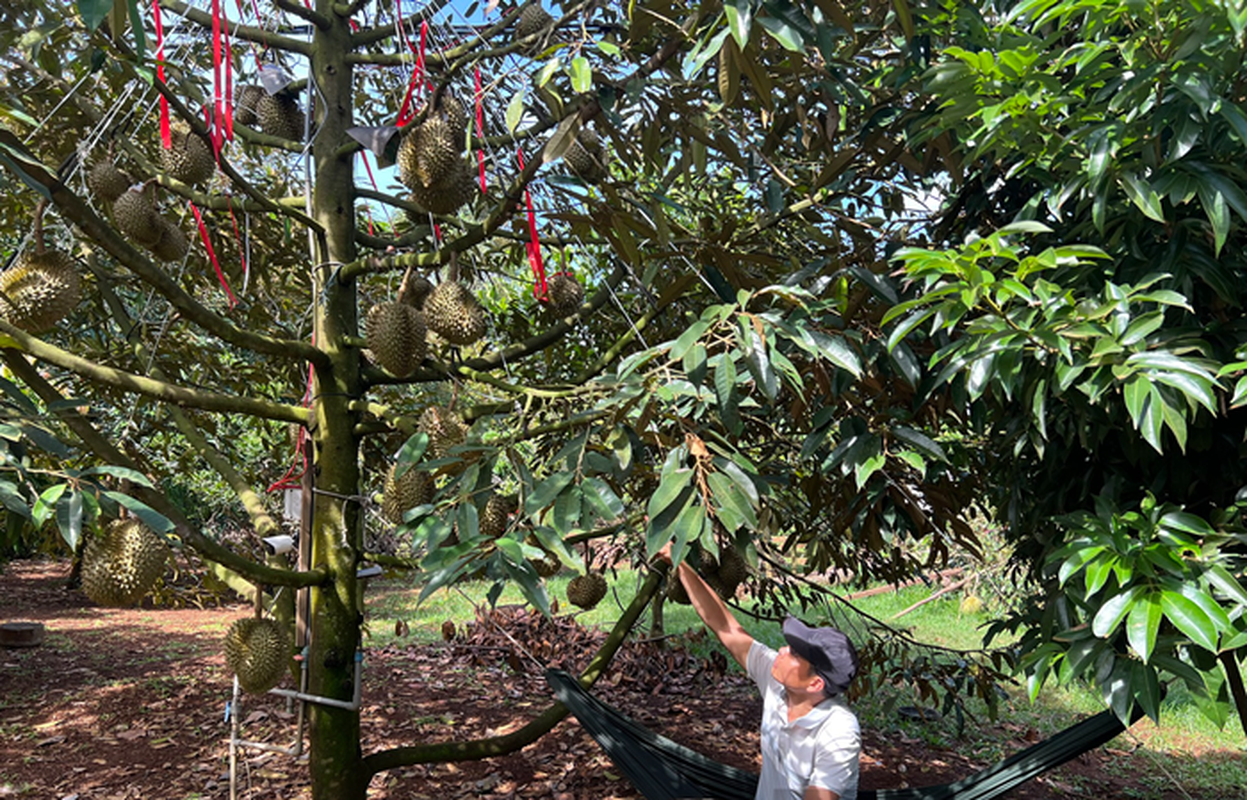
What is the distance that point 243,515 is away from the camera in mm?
9625

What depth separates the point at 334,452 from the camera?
241 centimetres

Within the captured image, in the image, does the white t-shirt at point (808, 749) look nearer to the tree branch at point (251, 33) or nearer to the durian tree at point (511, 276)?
the durian tree at point (511, 276)

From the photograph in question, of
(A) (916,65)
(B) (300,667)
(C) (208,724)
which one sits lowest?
(C) (208,724)

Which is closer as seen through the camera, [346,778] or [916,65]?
[916,65]

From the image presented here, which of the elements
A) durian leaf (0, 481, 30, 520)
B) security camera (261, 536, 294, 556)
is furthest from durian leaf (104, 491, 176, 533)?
security camera (261, 536, 294, 556)

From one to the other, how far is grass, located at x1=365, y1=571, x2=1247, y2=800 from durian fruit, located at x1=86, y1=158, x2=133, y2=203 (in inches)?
60.0

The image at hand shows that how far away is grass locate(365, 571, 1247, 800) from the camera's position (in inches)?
169

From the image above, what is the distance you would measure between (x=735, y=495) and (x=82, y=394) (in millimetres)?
3185

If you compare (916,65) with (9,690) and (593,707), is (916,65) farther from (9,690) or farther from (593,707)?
(9,690)

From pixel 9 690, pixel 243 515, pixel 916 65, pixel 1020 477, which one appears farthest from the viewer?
pixel 243 515

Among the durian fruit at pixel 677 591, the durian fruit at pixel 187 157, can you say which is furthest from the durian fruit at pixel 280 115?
the durian fruit at pixel 677 591

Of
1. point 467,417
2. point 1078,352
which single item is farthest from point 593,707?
point 1078,352

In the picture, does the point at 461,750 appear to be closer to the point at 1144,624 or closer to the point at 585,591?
the point at 585,591

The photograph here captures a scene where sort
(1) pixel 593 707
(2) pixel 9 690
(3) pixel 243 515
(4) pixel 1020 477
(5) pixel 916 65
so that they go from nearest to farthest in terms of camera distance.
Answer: (5) pixel 916 65 → (4) pixel 1020 477 → (1) pixel 593 707 → (2) pixel 9 690 → (3) pixel 243 515
